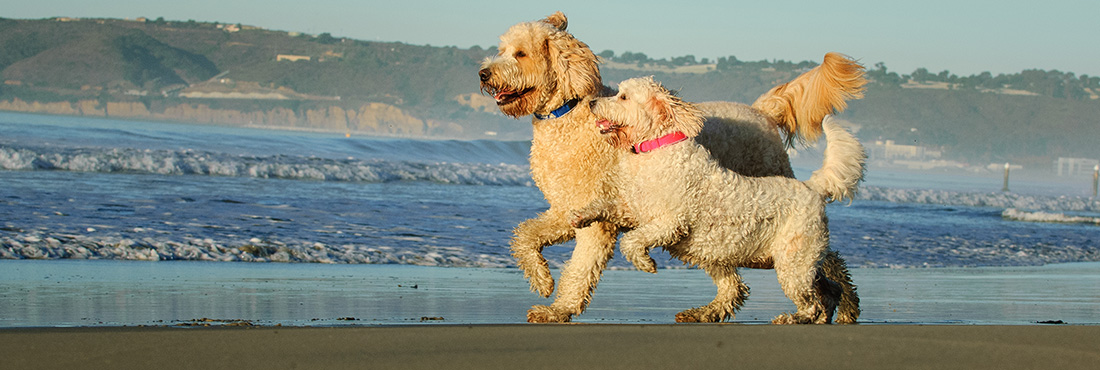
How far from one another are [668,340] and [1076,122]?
116848 mm

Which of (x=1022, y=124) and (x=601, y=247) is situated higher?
(x=601, y=247)

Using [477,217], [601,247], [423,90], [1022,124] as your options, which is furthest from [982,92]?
[601,247]

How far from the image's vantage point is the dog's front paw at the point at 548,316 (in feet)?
17.0

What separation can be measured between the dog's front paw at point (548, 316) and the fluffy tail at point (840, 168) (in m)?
1.32

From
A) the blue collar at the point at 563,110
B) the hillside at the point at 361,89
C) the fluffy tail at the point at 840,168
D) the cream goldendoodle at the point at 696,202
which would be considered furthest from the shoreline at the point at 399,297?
the hillside at the point at 361,89

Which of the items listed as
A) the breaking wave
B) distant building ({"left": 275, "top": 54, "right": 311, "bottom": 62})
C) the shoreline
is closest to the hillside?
distant building ({"left": 275, "top": 54, "right": 311, "bottom": 62})

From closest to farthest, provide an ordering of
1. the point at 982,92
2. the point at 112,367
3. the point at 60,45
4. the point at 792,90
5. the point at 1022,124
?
the point at 112,367, the point at 792,90, the point at 60,45, the point at 1022,124, the point at 982,92

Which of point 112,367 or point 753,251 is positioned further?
point 753,251

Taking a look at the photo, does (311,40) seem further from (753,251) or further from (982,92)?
(753,251)

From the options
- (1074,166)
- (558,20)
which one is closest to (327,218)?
(558,20)

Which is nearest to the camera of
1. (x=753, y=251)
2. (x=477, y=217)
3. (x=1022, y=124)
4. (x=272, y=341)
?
(x=272, y=341)

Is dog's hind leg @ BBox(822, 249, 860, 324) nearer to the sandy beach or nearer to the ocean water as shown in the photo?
the sandy beach

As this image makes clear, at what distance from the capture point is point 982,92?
11381cm

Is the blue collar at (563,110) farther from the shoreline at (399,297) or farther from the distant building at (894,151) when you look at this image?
the distant building at (894,151)
